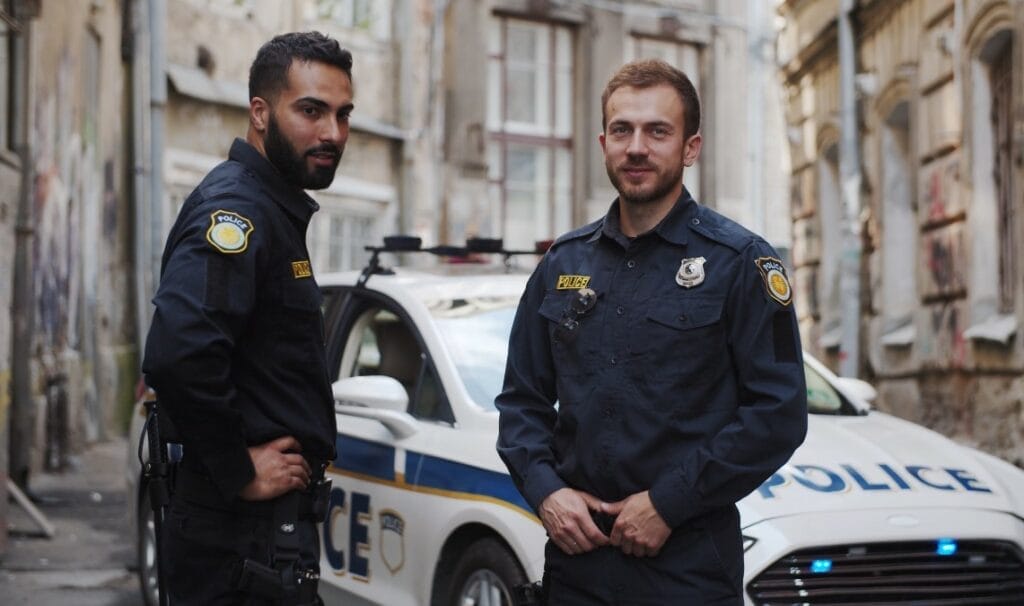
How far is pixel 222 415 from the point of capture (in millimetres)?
3121

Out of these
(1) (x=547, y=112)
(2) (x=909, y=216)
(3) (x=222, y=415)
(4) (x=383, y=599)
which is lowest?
(4) (x=383, y=599)

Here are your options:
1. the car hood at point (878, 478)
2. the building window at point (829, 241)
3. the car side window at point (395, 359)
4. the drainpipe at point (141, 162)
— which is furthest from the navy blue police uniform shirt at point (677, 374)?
the building window at point (829, 241)

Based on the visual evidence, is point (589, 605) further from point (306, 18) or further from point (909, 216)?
point (306, 18)

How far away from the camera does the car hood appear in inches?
169

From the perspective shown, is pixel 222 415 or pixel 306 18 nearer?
pixel 222 415

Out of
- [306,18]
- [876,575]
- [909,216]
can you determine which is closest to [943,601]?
[876,575]

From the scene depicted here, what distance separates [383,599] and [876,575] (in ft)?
6.21

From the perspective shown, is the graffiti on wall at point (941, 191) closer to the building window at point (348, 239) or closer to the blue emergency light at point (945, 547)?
the building window at point (348, 239)

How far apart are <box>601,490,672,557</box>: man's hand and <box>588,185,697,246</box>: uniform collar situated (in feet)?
1.80

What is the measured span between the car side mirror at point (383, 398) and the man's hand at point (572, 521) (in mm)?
1915

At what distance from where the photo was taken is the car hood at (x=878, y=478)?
4.30 meters

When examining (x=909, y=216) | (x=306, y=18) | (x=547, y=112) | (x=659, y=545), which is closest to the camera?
(x=659, y=545)

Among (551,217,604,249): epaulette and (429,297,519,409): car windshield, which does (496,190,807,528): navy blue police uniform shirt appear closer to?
(551,217,604,249): epaulette

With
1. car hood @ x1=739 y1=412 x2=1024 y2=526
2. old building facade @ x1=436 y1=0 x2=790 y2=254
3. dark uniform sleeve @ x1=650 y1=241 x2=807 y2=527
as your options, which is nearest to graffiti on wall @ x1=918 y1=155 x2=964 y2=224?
car hood @ x1=739 y1=412 x2=1024 y2=526
